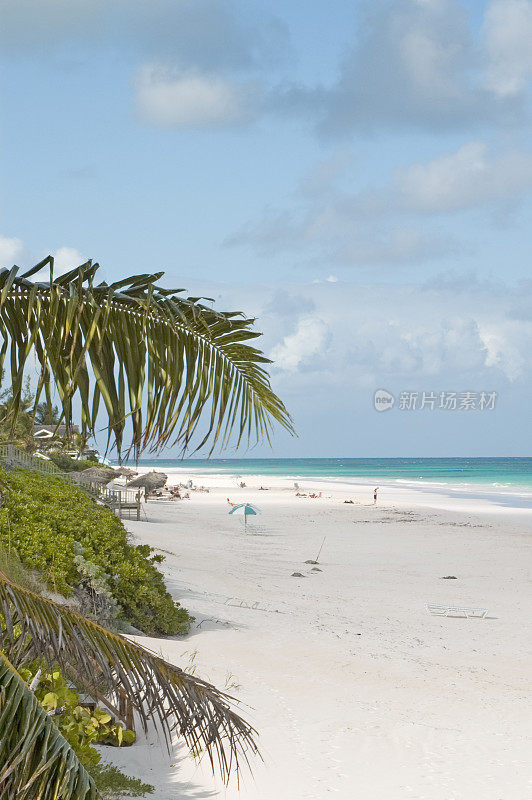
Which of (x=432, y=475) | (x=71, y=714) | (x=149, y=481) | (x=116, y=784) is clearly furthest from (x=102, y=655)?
(x=432, y=475)

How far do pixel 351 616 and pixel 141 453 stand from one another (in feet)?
32.5

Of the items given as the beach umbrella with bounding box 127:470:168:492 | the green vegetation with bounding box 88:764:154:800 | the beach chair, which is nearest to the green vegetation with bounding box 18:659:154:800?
the green vegetation with bounding box 88:764:154:800

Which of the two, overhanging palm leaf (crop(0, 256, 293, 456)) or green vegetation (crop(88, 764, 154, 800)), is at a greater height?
overhanging palm leaf (crop(0, 256, 293, 456))

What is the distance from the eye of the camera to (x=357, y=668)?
876 centimetres

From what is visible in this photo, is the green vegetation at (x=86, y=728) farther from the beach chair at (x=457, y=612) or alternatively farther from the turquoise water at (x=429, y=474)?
the turquoise water at (x=429, y=474)

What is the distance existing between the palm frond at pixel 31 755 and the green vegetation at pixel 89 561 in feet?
16.1

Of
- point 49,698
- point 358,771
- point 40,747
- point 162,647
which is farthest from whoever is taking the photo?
point 162,647

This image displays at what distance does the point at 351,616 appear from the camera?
12.1 meters

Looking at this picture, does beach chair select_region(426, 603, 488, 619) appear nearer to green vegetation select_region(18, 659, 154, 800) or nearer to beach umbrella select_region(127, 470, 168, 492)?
green vegetation select_region(18, 659, 154, 800)

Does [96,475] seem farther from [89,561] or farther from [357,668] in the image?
[357,668]

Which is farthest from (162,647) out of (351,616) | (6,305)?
(6,305)

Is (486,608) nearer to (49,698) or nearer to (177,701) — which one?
(49,698)

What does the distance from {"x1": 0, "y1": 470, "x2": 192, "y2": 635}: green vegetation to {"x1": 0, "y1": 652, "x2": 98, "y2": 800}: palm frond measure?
193 inches

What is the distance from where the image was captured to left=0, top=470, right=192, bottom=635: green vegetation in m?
7.89
